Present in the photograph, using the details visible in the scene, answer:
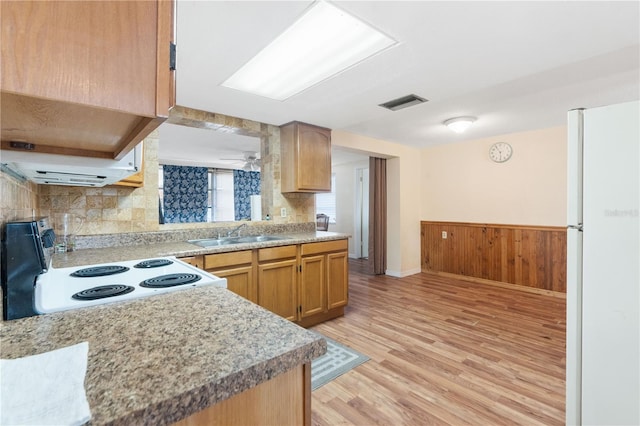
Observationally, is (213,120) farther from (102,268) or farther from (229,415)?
(229,415)

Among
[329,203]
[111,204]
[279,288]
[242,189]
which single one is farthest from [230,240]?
[242,189]

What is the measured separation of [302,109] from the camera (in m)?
2.80

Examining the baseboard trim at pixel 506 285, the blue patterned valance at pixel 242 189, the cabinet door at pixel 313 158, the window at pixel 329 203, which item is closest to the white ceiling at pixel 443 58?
the cabinet door at pixel 313 158

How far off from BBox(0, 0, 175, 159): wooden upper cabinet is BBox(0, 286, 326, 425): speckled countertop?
1.53ft

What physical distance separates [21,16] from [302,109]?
8.18ft

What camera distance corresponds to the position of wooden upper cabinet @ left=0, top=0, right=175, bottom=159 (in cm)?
42

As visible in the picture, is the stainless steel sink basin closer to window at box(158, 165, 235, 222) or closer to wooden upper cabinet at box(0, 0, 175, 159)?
wooden upper cabinet at box(0, 0, 175, 159)

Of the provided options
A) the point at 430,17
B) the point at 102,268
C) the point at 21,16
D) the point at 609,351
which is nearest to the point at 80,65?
the point at 21,16

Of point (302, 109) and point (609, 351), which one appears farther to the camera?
point (302, 109)

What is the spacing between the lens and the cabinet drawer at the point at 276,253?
253 cm

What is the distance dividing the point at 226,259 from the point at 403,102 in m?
2.02

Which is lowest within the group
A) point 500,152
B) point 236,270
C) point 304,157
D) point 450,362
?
point 450,362

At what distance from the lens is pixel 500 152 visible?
4316 millimetres

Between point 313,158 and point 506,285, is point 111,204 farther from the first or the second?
point 506,285
